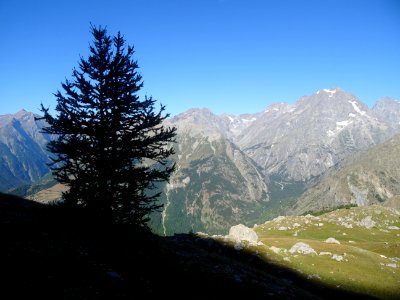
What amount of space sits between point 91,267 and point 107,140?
11957mm

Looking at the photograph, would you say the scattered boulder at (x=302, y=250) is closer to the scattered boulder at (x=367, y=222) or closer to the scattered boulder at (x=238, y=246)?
the scattered boulder at (x=238, y=246)

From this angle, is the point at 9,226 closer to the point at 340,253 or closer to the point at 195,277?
the point at 195,277

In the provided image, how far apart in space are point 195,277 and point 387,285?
32.8 metres

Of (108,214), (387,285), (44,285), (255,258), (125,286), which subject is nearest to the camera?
(44,285)

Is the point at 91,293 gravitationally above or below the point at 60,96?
below

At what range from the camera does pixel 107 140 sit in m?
27.3

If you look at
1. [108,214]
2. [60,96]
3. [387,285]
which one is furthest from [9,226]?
[387,285]

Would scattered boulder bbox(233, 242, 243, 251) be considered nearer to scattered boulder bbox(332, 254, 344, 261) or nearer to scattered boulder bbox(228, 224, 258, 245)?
scattered boulder bbox(228, 224, 258, 245)

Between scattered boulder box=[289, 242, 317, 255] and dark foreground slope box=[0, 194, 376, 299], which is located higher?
dark foreground slope box=[0, 194, 376, 299]

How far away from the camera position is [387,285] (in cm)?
4400

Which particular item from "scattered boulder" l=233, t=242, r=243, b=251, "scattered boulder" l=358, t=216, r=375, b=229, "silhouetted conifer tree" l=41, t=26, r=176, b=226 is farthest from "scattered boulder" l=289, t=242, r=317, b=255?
"scattered boulder" l=358, t=216, r=375, b=229

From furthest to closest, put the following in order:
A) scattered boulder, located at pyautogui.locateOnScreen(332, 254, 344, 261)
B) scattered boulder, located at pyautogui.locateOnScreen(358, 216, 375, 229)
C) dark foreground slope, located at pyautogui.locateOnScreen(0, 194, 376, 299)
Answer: scattered boulder, located at pyautogui.locateOnScreen(358, 216, 375, 229) < scattered boulder, located at pyautogui.locateOnScreen(332, 254, 344, 261) < dark foreground slope, located at pyautogui.locateOnScreen(0, 194, 376, 299)

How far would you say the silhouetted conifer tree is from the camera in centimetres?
2625

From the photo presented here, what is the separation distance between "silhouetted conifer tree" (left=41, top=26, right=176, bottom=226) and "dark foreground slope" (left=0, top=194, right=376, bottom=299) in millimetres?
2076
